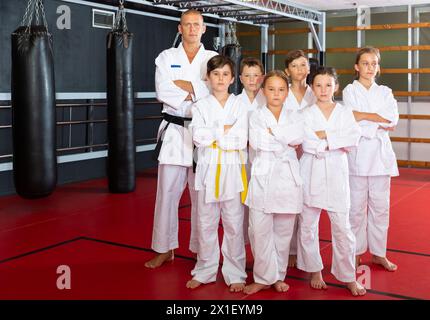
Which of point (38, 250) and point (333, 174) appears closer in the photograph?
point (333, 174)

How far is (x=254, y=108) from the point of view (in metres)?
3.33

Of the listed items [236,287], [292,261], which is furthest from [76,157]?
[236,287]

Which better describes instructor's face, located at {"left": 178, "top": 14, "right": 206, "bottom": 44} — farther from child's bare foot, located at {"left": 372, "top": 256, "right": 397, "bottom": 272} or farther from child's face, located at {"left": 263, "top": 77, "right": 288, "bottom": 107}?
child's bare foot, located at {"left": 372, "top": 256, "right": 397, "bottom": 272}

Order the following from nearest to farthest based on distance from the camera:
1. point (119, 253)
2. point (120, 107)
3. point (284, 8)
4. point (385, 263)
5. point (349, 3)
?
point (385, 263) → point (119, 253) → point (120, 107) → point (284, 8) → point (349, 3)

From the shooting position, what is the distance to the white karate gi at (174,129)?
339 centimetres

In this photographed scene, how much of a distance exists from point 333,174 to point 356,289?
656 mm

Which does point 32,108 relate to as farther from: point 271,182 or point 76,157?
point 76,157

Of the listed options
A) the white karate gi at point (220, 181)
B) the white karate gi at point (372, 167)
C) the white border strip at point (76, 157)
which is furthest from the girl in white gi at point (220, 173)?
the white border strip at point (76, 157)

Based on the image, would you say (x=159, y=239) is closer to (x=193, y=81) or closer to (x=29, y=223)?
(x=193, y=81)

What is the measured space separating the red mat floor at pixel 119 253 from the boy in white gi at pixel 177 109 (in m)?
0.36

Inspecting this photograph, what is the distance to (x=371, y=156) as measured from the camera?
3.38 meters

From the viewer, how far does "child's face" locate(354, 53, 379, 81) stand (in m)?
3.40

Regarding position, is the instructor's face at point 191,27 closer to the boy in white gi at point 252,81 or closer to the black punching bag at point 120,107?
the boy in white gi at point 252,81

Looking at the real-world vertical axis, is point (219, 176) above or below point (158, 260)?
above
